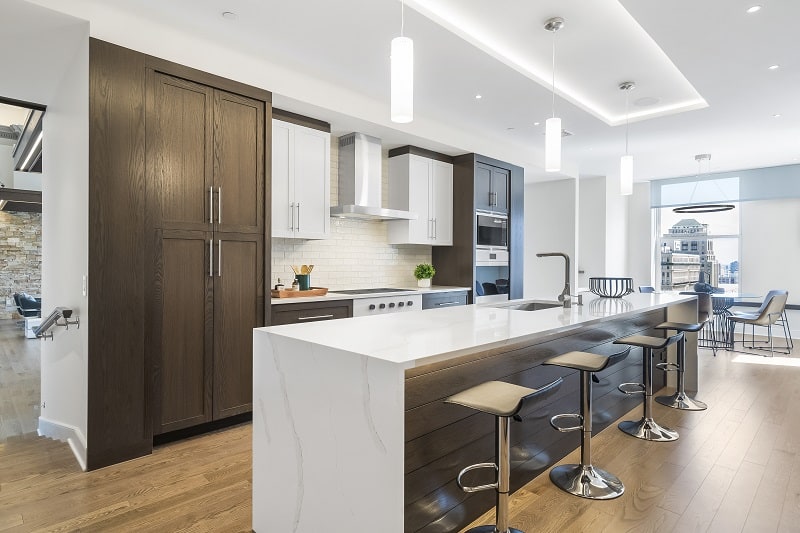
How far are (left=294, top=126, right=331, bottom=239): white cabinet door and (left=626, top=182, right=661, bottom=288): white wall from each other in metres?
7.19

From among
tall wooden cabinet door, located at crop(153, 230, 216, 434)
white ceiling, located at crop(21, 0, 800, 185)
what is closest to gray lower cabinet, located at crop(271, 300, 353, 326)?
tall wooden cabinet door, located at crop(153, 230, 216, 434)

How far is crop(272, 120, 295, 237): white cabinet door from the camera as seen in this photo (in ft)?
12.4

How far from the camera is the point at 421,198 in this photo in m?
5.20

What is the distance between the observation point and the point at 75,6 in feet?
8.57

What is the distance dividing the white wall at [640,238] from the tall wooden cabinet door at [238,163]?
7.97m

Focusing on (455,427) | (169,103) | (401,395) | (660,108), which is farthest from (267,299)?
(660,108)

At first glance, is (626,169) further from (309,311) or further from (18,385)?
(18,385)

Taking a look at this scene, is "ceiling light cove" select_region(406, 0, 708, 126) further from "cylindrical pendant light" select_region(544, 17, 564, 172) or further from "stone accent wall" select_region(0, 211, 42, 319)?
"stone accent wall" select_region(0, 211, 42, 319)

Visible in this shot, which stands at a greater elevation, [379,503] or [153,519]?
[379,503]

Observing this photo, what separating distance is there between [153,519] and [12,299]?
435 inches

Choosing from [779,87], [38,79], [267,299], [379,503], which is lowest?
[379,503]

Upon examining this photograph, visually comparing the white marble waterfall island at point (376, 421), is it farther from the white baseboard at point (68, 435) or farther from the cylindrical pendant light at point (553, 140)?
the white baseboard at point (68, 435)

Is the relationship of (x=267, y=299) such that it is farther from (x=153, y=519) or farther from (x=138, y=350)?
(x=153, y=519)

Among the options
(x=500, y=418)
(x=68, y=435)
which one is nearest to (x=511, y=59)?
(x=500, y=418)
